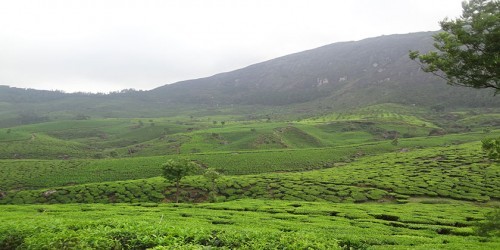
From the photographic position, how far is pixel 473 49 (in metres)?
22.3

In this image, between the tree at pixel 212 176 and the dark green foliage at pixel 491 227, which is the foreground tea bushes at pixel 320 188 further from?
the dark green foliage at pixel 491 227

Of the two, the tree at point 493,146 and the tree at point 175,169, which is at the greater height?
the tree at point 493,146

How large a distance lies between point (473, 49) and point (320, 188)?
163 ft

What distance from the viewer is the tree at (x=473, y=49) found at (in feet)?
68.5

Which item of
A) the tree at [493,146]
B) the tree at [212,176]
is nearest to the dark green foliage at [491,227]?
the tree at [493,146]

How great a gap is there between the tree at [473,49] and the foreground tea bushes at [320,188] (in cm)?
4119

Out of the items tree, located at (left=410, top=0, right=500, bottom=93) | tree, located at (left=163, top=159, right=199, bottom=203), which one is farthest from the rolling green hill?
tree, located at (left=410, top=0, right=500, bottom=93)

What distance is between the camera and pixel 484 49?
21969 millimetres

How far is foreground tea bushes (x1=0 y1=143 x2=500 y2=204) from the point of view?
207 ft

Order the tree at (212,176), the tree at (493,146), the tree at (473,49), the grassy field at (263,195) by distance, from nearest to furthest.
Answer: the grassy field at (263,195), the tree at (473,49), the tree at (493,146), the tree at (212,176)

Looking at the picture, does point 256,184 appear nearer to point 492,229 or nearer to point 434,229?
point 434,229

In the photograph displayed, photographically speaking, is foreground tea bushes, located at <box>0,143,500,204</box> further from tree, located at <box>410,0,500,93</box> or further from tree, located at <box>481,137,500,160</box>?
tree, located at <box>410,0,500,93</box>

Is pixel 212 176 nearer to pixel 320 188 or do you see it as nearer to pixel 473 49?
pixel 320 188

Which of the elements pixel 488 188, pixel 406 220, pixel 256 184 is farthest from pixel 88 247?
pixel 488 188
